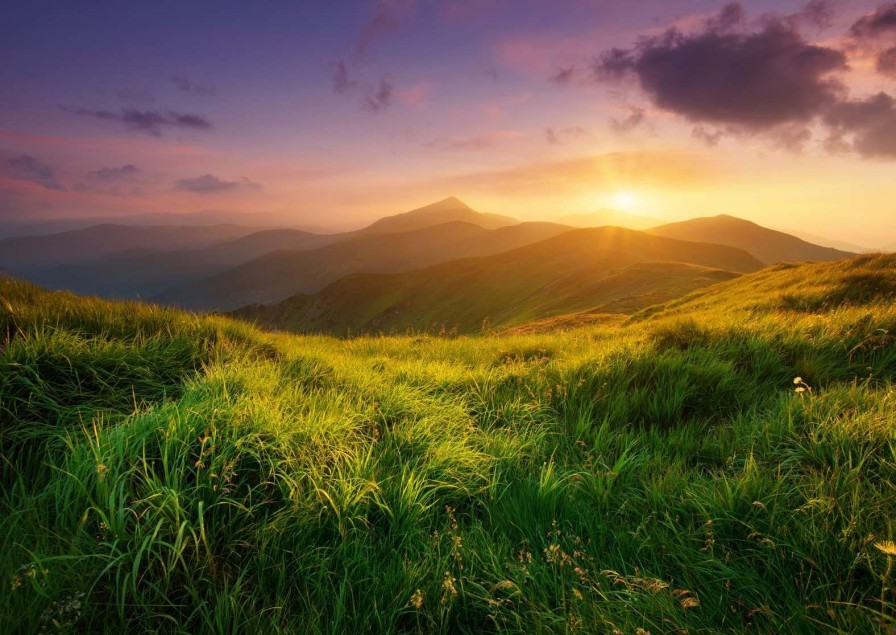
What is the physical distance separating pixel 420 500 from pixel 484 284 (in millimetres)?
113294

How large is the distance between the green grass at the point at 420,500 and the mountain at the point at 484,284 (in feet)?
182

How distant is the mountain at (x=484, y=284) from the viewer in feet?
299

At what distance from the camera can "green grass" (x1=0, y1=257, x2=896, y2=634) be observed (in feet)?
7.69

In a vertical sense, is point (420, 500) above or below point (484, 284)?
above

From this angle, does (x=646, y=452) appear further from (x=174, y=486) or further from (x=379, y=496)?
(x=174, y=486)

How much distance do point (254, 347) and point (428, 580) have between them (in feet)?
17.0

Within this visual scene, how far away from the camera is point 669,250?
133 m

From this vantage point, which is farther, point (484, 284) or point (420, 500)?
point (484, 284)

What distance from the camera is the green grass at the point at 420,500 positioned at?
234cm

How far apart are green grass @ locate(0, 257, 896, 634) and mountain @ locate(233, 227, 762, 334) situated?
55367mm

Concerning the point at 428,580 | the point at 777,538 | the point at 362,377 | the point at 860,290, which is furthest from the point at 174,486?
the point at 860,290

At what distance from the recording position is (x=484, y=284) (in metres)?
116

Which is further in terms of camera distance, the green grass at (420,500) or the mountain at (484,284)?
the mountain at (484,284)

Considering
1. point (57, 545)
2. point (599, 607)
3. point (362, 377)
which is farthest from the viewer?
point (362, 377)
